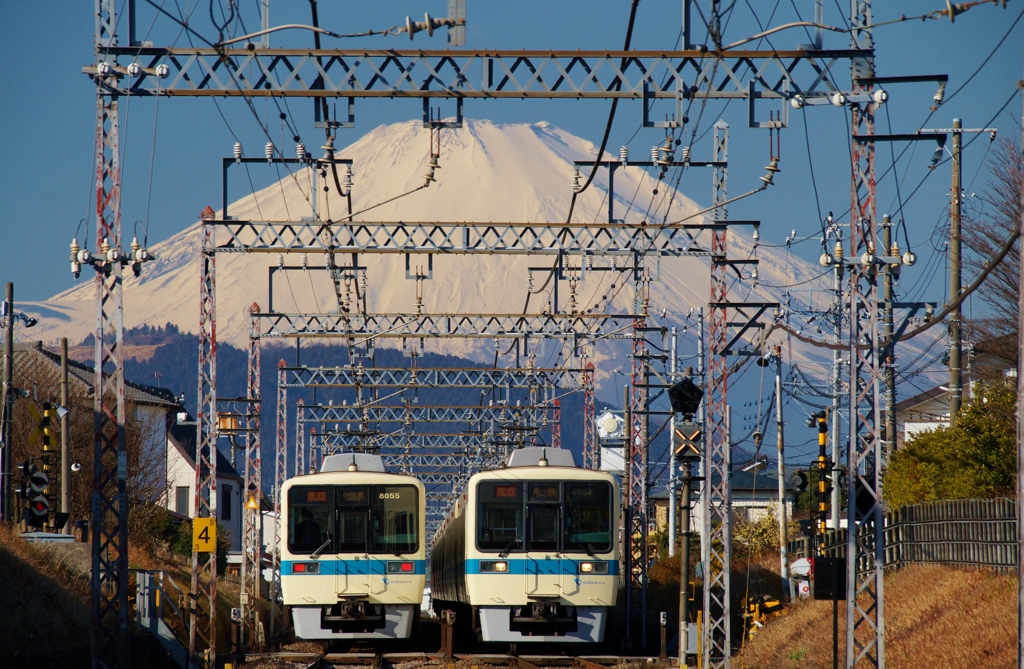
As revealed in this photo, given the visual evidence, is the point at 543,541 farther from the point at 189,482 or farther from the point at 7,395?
the point at 189,482

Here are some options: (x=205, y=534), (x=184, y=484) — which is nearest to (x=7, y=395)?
(x=205, y=534)

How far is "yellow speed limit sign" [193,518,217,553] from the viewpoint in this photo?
20641 millimetres

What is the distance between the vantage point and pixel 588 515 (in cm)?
2045

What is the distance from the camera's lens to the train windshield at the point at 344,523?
2089cm

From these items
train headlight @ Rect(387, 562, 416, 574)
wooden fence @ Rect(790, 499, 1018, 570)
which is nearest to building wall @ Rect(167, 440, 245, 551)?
wooden fence @ Rect(790, 499, 1018, 570)

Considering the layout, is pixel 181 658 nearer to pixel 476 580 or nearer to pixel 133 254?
pixel 476 580

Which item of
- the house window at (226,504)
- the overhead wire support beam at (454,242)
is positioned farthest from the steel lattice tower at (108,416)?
the house window at (226,504)

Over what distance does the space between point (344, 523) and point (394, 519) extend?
802mm

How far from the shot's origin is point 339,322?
29.2m

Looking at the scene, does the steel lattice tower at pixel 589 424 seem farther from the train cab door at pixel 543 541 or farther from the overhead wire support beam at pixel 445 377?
the train cab door at pixel 543 541

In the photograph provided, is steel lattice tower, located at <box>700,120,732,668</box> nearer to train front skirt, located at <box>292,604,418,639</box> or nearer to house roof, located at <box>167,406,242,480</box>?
train front skirt, located at <box>292,604,418,639</box>

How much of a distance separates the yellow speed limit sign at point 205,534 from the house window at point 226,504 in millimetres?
49580

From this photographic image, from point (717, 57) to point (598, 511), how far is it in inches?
321

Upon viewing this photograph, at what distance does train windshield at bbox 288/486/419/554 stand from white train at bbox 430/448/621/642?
1.30m
